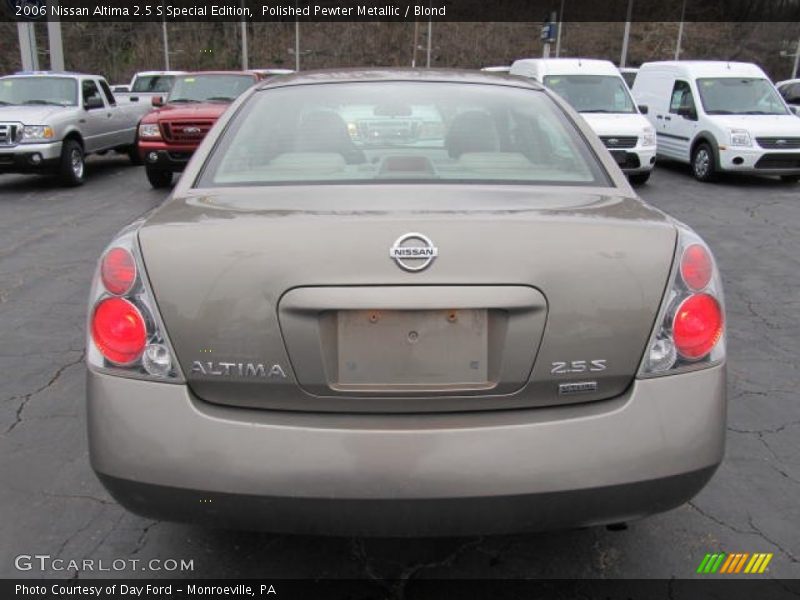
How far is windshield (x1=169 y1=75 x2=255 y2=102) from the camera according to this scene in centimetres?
1214

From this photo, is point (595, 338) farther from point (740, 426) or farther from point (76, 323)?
point (76, 323)

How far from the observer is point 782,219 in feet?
29.3

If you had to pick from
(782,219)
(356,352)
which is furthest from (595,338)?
(782,219)

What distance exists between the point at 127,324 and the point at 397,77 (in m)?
1.78

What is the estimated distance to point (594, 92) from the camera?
12.3m

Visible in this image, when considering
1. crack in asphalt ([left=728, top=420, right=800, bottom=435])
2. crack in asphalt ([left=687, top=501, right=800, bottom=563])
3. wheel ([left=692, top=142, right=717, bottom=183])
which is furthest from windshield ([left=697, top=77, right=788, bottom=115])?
crack in asphalt ([left=687, top=501, right=800, bottom=563])

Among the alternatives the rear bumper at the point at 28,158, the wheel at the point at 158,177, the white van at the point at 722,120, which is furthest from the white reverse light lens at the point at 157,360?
the white van at the point at 722,120

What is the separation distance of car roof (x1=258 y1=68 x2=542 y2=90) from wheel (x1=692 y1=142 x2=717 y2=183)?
31.4 ft

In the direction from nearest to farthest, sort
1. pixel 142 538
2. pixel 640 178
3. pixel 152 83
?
pixel 142 538, pixel 640 178, pixel 152 83

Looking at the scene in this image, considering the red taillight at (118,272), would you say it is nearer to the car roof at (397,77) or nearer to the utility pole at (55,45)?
the car roof at (397,77)

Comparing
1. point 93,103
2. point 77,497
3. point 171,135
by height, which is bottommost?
point 77,497

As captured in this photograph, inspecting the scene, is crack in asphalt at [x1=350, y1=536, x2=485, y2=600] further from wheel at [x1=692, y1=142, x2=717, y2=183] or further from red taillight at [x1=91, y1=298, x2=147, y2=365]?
wheel at [x1=692, y1=142, x2=717, y2=183]

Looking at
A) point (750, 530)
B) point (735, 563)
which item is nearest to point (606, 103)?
point (750, 530)

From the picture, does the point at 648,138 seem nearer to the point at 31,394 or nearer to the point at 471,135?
the point at 471,135
